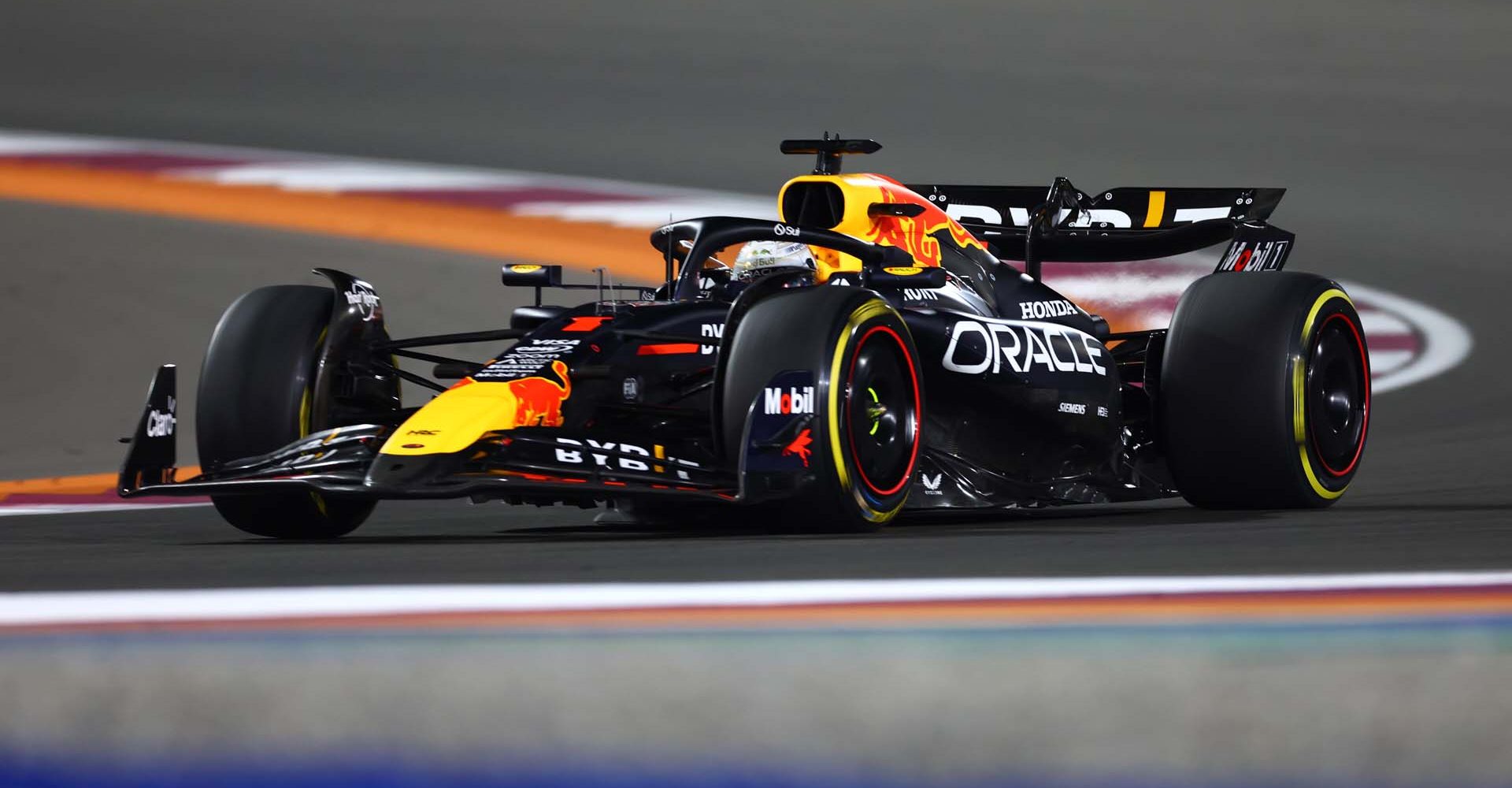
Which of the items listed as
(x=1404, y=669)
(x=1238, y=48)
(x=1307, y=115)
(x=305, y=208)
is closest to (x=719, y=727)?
(x=1404, y=669)

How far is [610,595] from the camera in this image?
5.02 metres

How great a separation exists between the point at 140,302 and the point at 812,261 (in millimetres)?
6470

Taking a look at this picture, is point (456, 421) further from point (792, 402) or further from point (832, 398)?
point (832, 398)

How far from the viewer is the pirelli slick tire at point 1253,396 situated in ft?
29.3

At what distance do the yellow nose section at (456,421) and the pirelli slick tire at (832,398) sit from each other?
73cm

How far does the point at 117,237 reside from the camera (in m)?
15.5

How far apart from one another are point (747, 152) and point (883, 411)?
41.7 ft

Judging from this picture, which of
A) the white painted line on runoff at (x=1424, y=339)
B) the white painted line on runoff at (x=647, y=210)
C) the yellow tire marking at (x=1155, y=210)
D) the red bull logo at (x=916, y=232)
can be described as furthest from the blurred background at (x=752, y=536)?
the yellow tire marking at (x=1155, y=210)

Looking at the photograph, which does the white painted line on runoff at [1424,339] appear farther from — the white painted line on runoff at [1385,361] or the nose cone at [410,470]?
the nose cone at [410,470]

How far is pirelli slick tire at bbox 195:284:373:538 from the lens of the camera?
313 inches

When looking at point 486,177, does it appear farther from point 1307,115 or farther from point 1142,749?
point 1142,749

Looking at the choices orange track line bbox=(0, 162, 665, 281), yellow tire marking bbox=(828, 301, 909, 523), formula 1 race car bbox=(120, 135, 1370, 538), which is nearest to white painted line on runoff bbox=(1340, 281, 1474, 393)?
formula 1 race car bbox=(120, 135, 1370, 538)

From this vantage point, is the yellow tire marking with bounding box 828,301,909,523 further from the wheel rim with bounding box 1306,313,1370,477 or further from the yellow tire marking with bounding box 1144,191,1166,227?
the yellow tire marking with bounding box 1144,191,1166,227

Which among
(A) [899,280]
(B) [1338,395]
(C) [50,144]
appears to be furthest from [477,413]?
(C) [50,144]
